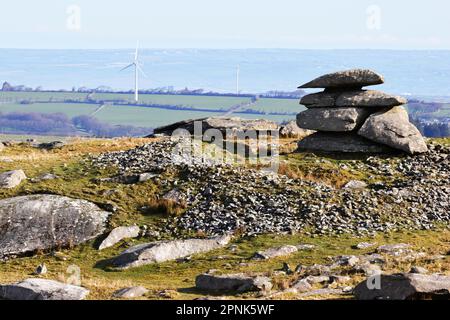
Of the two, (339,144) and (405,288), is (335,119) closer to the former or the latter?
(339,144)

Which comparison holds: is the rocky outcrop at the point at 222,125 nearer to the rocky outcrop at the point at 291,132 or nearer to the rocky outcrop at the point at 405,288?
the rocky outcrop at the point at 291,132

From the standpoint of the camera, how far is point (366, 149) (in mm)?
55062

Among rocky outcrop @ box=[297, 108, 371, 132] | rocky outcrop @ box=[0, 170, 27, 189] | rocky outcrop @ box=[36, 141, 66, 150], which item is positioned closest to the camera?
Answer: rocky outcrop @ box=[0, 170, 27, 189]

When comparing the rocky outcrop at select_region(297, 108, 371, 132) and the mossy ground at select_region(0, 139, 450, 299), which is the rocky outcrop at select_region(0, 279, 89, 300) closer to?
the mossy ground at select_region(0, 139, 450, 299)

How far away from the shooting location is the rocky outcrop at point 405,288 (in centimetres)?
2502

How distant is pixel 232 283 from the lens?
30062 millimetres

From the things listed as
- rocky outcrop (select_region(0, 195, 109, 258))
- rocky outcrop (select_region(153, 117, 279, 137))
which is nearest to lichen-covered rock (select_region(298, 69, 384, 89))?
rocky outcrop (select_region(153, 117, 279, 137))

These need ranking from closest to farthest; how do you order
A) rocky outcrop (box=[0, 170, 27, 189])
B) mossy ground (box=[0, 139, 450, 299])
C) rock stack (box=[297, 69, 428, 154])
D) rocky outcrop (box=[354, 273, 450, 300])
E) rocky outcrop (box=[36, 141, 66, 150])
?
rocky outcrop (box=[354, 273, 450, 300]), mossy ground (box=[0, 139, 450, 299]), rocky outcrop (box=[0, 170, 27, 189]), rock stack (box=[297, 69, 428, 154]), rocky outcrop (box=[36, 141, 66, 150])

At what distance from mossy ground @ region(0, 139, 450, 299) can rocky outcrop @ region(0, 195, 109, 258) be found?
2.58 ft

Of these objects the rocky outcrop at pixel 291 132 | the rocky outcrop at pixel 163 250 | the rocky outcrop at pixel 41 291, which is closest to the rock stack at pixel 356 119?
the rocky outcrop at pixel 291 132

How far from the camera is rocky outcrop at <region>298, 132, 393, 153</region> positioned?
55.1 m

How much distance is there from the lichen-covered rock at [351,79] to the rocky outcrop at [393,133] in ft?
7.94

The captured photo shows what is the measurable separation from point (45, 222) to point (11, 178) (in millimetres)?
5649

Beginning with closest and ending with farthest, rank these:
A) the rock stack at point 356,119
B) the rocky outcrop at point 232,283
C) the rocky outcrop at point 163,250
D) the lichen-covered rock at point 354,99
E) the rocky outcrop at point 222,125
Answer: the rocky outcrop at point 232,283, the rocky outcrop at point 163,250, the rock stack at point 356,119, the lichen-covered rock at point 354,99, the rocky outcrop at point 222,125
